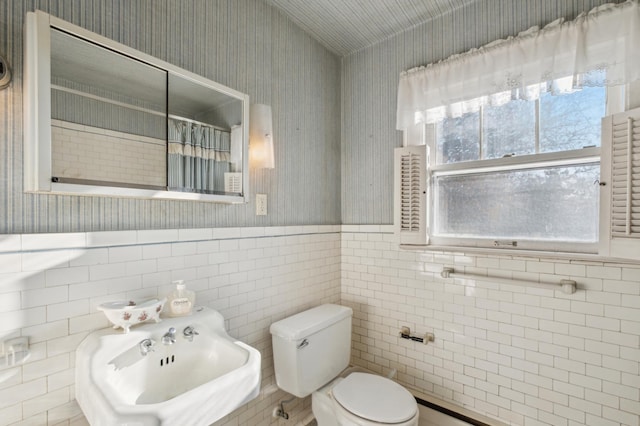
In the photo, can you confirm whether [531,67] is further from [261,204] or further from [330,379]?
[330,379]

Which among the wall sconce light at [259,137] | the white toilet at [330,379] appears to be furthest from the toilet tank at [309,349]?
the wall sconce light at [259,137]

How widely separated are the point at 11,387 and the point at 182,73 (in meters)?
1.28

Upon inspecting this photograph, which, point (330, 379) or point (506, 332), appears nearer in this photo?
point (506, 332)

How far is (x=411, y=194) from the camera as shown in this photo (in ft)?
6.43

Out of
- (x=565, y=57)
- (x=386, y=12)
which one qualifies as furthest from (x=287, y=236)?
(x=565, y=57)

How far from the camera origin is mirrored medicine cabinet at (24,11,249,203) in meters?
0.99

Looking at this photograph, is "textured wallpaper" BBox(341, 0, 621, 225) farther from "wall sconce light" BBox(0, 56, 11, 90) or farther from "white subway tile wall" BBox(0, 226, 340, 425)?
"wall sconce light" BBox(0, 56, 11, 90)

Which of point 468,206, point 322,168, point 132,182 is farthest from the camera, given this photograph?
point 322,168

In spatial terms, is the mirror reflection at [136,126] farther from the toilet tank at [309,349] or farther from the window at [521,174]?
the window at [521,174]

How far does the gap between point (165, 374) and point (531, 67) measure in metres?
2.22

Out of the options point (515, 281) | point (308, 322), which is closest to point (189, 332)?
point (308, 322)

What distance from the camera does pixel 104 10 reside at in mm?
1214

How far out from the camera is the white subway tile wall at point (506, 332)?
142cm

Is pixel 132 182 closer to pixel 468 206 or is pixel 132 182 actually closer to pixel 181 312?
pixel 181 312
